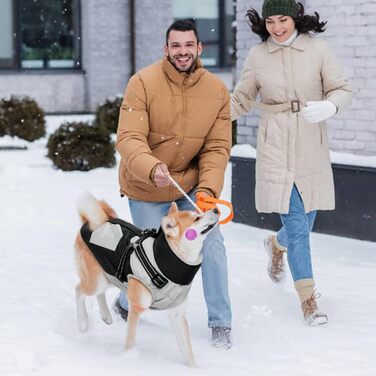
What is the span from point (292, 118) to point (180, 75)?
102 cm

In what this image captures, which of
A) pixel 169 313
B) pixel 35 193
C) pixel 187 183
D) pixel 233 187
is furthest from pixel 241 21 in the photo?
pixel 169 313

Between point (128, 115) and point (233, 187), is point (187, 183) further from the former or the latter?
point (233, 187)

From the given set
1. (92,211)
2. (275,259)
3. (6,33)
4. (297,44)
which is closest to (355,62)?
(275,259)

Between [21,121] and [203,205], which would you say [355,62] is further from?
[21,121]

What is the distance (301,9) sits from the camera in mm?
5504

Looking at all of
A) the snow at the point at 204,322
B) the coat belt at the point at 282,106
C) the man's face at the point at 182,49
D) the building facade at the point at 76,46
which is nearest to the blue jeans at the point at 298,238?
the snow at the point at 204,322

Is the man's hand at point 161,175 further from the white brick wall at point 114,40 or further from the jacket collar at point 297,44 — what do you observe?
the white brick wall at point 114,40

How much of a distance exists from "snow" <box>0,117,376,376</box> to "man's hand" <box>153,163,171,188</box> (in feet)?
2.87

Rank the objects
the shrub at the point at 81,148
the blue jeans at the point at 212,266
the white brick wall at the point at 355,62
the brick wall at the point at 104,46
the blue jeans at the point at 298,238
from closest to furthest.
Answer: the blue jeans at the point at 212,266 → the blue jeans at the point at 298,238 → the white brick wall at the point at 355,62 → the shrub at the point at 81,148 → the brick wall at the point at 104,46

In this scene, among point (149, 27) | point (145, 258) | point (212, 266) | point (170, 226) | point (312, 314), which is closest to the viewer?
point (170, 226)

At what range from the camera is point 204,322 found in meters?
5.60

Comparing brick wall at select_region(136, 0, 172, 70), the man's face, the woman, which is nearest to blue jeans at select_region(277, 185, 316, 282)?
the woman

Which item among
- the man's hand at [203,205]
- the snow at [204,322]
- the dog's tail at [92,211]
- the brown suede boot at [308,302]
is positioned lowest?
the snow at [204,322]

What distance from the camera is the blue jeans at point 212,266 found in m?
5.04
